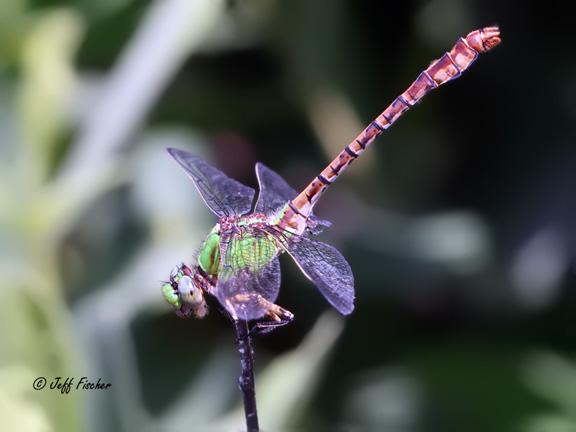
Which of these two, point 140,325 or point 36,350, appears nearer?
point 36,350

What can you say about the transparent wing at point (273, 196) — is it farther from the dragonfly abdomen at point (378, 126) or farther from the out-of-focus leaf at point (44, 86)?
the out-of-focus leaf at point (44, 86)

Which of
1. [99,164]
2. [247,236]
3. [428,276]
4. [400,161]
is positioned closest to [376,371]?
[428,276]

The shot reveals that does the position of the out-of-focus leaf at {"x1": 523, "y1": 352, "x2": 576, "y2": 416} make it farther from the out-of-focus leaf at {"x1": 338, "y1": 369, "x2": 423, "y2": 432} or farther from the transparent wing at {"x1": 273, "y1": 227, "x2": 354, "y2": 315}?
the transparent wing at {"x1": 273, "y1": 227, "x2": 354, "y2": 315}

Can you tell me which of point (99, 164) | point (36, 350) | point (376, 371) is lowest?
point (376, 371)

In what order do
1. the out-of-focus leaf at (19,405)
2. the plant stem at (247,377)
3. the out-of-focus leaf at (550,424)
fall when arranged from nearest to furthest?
the plant stem at (247,377)
the out-of-focus leaf at (19,405)
the out-of-focus leaf at (550,424)

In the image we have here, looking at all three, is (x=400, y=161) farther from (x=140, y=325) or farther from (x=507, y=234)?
(x=140, y=325)

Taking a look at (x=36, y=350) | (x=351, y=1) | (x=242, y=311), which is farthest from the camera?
(x=351, y=1)

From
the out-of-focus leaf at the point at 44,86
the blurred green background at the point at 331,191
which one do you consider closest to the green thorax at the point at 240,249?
the blurred green background at the point at 331,191

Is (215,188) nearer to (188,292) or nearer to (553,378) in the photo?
(188,292)
